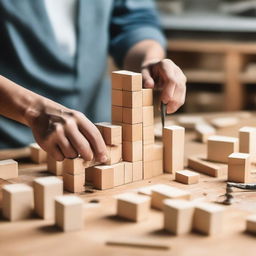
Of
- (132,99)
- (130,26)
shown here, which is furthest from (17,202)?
(130,26)

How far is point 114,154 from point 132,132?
0.26ft

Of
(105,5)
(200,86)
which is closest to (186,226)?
(105,5)

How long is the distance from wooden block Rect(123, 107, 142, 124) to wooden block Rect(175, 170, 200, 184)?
7.2 inches

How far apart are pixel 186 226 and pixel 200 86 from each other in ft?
9.26

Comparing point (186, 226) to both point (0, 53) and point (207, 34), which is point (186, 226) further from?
point (207, 34)

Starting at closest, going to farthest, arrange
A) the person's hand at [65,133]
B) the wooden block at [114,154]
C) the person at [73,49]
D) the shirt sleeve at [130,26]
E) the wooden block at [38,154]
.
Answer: the person's hand at [65,133]
the wooden block at [114,154]
the wooden block at [38,154]
the person at [73,49]
the shirt sleeve at [130,26]

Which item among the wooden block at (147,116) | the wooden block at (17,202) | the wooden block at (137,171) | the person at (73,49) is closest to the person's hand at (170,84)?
the person at (73,49)

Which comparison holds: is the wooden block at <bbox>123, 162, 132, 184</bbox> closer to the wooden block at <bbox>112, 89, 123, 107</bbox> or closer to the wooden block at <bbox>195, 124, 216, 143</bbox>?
the wooden block at <bbox>112, 89, 123, 107</bbox>

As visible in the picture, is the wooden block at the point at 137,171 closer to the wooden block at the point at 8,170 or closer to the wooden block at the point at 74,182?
the wooden block at the point at 74,182

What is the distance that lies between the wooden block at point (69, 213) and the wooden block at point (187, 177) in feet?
1.40

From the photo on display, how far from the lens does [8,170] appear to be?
5.22 ft

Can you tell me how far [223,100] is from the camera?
3676 millimetres

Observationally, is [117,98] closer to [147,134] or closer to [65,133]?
[147,134]

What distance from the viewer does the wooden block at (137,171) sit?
1.60 metres
